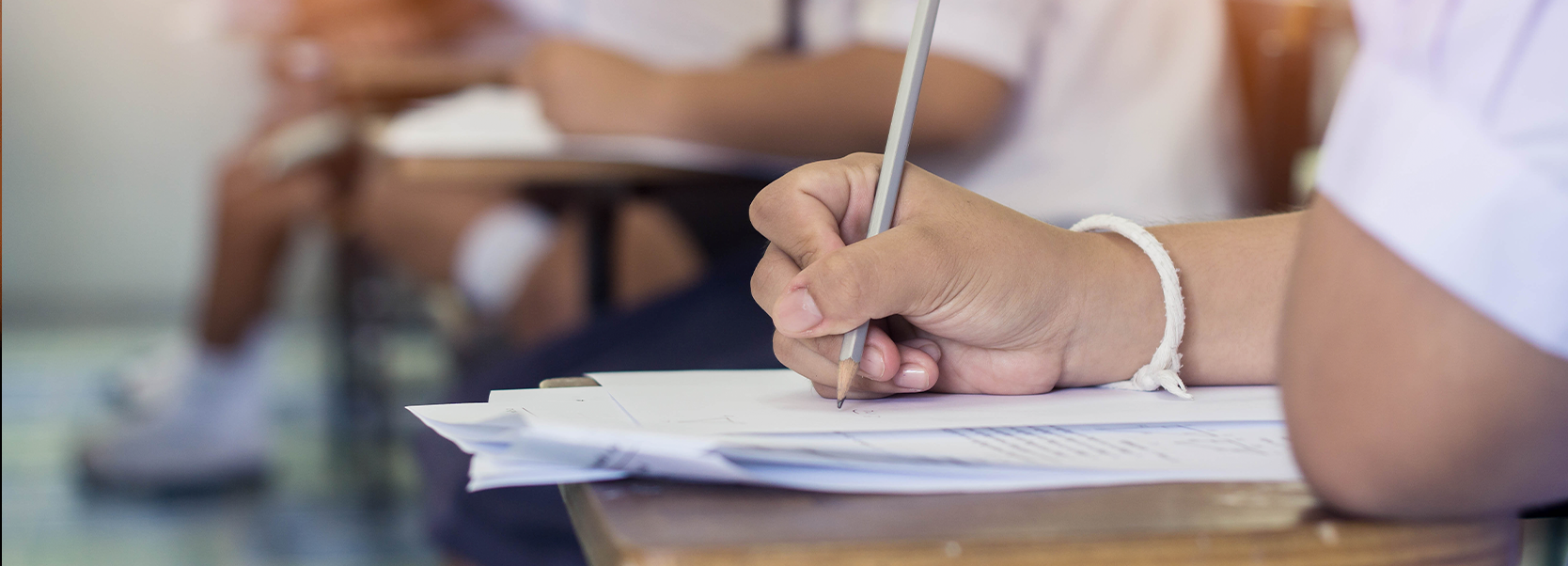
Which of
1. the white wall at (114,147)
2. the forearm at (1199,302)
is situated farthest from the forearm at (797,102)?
the white wall at (114,147)

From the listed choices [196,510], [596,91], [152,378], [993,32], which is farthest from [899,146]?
[152,378]

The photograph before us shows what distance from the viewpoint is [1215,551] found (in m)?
0.21

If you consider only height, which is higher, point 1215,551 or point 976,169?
point 976,169

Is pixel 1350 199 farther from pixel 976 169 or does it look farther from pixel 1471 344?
pixel 976 169

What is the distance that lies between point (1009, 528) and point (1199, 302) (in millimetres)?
194

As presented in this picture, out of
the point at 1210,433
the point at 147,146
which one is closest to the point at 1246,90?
the point at 1210,433

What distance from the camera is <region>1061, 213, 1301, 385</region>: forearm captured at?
357mm

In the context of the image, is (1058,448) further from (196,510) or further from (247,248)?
(247,248)

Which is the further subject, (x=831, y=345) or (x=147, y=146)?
(x=147, y=146)

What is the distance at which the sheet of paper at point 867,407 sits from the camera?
0.28m

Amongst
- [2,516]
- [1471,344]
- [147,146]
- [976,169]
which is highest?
[147,146]

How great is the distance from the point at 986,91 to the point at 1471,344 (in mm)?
636

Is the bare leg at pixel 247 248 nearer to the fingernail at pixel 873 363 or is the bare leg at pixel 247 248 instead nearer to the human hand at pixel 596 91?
the human hand at pixel 596 91

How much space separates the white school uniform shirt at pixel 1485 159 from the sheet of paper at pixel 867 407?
83mm
